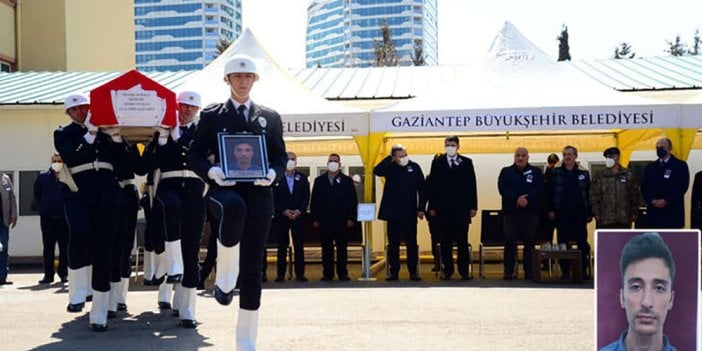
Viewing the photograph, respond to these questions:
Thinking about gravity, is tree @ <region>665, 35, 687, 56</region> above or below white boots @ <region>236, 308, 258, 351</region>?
above

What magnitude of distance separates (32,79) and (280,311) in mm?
13919

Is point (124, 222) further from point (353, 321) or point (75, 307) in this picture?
point (353, 321)

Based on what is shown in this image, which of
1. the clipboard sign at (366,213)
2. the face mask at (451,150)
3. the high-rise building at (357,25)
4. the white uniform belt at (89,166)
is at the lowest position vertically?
the clipboard sign at (366,213)

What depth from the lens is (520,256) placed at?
14.2 meters

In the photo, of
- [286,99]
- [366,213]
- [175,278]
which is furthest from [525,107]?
[175,278]

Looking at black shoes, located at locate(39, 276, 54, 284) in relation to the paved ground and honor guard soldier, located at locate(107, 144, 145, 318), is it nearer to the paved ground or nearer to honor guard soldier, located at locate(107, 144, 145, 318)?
the paved ground

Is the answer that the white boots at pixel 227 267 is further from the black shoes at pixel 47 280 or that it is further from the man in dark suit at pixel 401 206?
the black shoes at pixel 47 280

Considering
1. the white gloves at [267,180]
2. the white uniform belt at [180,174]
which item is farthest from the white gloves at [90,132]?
the white gloves at [267,180]

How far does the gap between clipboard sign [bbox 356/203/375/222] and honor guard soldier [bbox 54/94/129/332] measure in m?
4.73

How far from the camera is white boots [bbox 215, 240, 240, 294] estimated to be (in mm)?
5539

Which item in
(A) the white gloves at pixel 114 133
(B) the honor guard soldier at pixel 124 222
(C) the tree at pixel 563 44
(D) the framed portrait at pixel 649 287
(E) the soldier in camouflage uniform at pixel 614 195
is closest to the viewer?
(D) the framed portrait at pixel 649 287

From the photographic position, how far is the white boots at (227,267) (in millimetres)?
5539

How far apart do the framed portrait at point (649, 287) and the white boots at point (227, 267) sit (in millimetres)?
2354

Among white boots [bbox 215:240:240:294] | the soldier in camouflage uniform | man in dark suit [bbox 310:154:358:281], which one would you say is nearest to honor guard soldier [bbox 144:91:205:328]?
white boots [bbox 215:240:240:294]
